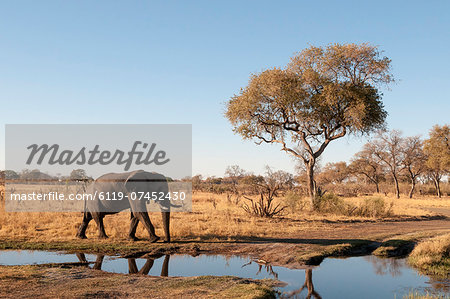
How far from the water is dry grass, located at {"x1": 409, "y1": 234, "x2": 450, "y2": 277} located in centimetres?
37

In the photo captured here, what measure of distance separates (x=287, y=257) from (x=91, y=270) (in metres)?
5.39

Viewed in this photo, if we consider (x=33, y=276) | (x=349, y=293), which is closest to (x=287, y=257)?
(x=349, y=293)

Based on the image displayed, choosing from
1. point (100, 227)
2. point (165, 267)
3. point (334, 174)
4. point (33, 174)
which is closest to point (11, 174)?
point (33, 174)

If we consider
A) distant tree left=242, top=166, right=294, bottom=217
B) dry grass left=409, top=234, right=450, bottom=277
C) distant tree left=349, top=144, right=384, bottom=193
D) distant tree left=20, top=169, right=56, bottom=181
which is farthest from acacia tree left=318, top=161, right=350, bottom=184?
dry grass left=409, top=234, right=450, bottom=277

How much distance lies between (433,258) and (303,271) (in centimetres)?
390

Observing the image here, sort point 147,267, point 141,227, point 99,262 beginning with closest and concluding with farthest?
point 147,267 < point 99,262 < point 141,227

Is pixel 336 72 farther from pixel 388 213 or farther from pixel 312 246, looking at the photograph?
pixel 312 246

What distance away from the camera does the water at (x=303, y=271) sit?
338 inches

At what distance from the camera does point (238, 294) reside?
294 inches

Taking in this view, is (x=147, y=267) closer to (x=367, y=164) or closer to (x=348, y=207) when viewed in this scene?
(x=348, y=207)

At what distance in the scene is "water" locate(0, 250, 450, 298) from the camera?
8594 mm

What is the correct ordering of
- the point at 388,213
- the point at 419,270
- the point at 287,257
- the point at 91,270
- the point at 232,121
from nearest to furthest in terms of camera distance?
the point at 91,270 → the point at 419,270 → the point at 287,257 → the point at 388,213 → the point at 232,121

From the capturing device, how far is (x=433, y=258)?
1078 centimetres

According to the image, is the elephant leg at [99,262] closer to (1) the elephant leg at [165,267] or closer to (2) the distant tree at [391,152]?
(1) the elephant leg at [165,267]
